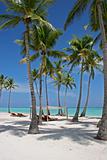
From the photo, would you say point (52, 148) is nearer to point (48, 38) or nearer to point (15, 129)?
point (15, 129)

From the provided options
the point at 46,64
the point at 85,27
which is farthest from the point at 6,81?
the point at 85,27

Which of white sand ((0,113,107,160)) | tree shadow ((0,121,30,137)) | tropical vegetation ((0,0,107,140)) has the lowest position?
white sand ((0,113,107,160))

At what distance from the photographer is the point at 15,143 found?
11.8 m

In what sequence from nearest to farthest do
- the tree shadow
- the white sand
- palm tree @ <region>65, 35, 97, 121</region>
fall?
the white sand
the tree shadow
palm tree @ <region>65, 35, 97, 121</region>

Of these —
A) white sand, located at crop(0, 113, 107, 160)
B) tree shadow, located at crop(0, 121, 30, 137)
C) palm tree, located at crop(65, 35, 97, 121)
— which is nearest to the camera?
white sand, located at crop(0, 113, 107, 160)

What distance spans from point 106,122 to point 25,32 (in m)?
8.32

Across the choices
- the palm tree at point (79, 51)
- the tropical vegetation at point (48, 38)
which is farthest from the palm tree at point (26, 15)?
A: the palm tree at point (79, 51)

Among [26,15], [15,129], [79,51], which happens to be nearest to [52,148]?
[15,129]

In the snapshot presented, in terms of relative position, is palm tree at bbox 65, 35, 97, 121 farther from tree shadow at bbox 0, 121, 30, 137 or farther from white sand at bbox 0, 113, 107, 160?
white sand at bbox 0, 113, 107, 160

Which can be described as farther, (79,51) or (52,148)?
(79,51)

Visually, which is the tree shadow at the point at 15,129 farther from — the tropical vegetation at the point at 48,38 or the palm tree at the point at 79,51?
the palm tree at the point at 79,51

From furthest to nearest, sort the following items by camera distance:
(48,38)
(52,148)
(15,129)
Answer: (48,38) < (15,129) < (52,148)

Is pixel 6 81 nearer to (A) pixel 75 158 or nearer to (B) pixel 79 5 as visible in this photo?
(B) pixel 79 5

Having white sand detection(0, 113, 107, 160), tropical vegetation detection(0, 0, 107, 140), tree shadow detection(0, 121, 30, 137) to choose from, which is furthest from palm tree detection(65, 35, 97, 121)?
white sand detection(0, 113, 107, 160)
